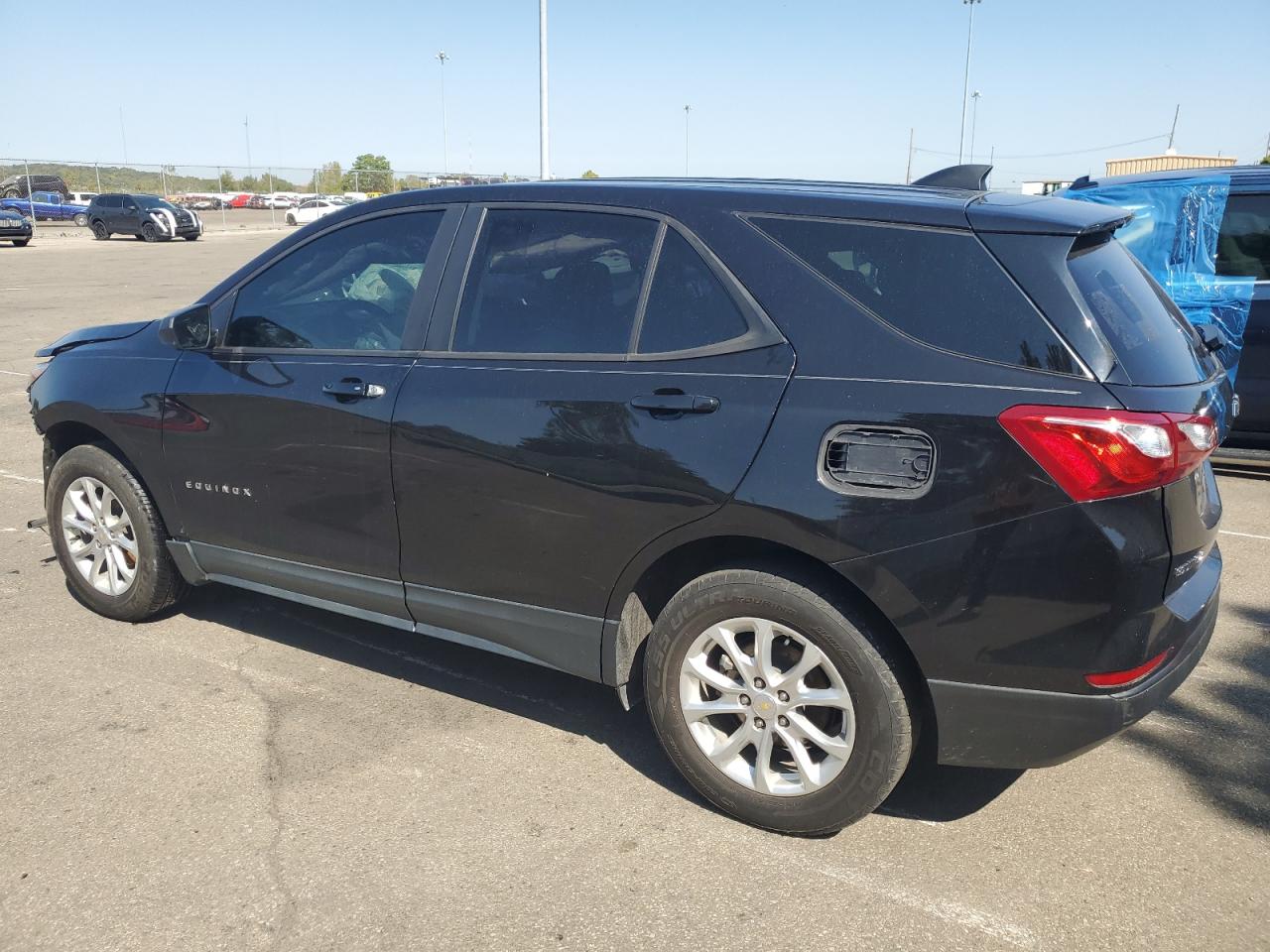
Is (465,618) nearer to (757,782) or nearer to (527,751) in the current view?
(527,751)

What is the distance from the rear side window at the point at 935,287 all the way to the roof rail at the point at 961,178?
80cm

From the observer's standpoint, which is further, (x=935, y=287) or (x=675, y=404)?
(x=675, y=404)

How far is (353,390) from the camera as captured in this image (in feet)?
11.7

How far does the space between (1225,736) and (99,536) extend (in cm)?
451

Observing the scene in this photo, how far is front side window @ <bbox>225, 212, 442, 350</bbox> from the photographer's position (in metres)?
3.69

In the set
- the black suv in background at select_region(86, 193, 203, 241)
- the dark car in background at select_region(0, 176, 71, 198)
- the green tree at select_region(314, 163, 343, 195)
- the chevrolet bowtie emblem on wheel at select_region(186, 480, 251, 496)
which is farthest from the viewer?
the green tree at select_region(314, 163, 343, 195)

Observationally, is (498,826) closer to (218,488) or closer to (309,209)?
(218,488)

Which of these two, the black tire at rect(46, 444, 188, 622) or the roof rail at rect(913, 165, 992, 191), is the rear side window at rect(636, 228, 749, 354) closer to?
the roof rail at rect(913, 165, 992, 191)

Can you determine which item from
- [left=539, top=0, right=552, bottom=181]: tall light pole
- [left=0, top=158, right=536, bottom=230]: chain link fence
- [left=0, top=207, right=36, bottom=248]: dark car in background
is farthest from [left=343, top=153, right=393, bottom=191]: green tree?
[left=539, top=0, right=552, bottom=181]: tall light pole

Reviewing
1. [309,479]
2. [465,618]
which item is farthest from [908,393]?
[309,479]

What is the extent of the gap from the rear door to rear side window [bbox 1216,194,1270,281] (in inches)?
199

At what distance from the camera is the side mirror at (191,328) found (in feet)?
13.3

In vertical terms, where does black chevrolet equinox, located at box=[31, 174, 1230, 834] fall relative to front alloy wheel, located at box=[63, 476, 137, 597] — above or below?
above

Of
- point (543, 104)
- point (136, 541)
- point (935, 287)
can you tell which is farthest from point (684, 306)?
point (543, 104)
